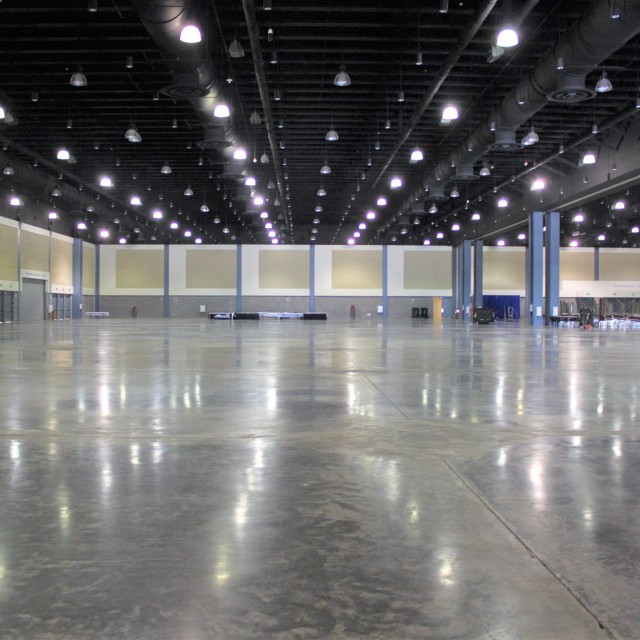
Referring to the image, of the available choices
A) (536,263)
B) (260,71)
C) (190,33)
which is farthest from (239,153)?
(536,263)

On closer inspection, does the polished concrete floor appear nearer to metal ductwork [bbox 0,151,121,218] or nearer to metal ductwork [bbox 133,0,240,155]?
→ metal ductwork [bbox 133,0,240,155]

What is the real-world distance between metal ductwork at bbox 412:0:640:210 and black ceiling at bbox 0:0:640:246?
292 mm

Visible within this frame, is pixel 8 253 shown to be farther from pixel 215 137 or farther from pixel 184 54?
pixel 184 54

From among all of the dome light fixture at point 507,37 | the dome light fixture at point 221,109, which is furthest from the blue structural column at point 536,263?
the dome light fixture at point 507,37

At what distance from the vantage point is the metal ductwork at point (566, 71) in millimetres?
12992

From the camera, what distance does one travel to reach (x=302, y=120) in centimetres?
2403

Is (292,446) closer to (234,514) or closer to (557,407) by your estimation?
(234,514)

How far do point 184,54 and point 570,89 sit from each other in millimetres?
9788

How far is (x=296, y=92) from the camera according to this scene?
831 inches

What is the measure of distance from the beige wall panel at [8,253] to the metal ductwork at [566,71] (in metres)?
34.4

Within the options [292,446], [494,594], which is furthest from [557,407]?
[494,594]

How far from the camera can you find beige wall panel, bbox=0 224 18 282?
44281 millimetres

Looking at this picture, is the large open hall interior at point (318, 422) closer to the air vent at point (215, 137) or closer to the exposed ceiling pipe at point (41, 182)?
the air vent at point (215, 137)

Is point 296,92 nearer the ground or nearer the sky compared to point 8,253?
nearer the sky
